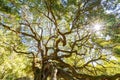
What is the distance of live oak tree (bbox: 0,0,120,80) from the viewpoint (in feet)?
19.2

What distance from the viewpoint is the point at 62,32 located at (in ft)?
25.5

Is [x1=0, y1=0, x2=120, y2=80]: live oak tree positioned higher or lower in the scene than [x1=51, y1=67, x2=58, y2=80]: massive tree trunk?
higher

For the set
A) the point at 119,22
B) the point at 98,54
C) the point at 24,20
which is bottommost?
the point at 98,54

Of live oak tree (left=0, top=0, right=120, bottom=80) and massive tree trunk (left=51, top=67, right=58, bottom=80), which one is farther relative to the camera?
massive tree trunk (left=51, top=67, right=58, bottom=80)

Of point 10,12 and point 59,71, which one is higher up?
point 10,12

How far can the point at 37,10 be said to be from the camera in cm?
638

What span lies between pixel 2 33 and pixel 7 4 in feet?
9.76

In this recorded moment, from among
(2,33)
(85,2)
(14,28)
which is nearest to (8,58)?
(2,33)

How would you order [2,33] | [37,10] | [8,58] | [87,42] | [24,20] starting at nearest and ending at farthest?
[37,10] < [24,20] < [87,42] < [2,33] < [8,58]

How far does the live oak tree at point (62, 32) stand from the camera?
Answer: 230 inches

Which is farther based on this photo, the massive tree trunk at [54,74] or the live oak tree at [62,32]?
the massive tree trunk at [54,74]

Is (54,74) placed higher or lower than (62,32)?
lower

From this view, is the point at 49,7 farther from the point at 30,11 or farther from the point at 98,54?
the point at 98,54

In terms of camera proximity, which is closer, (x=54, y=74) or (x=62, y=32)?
(x=54, y=74)
